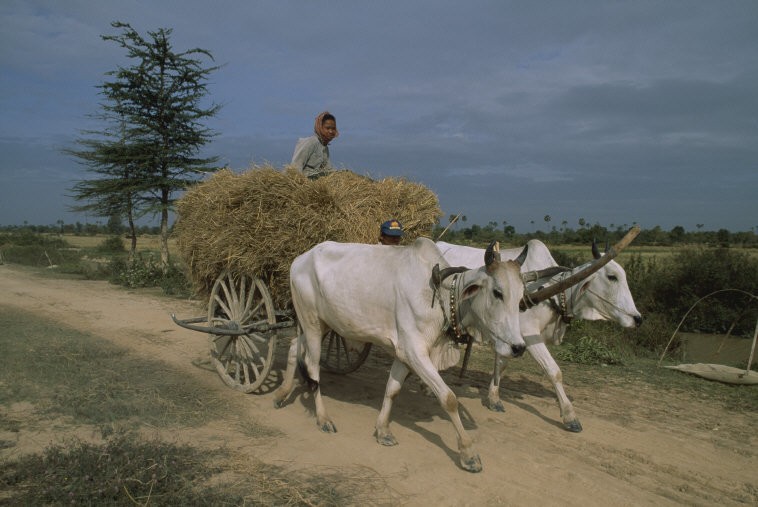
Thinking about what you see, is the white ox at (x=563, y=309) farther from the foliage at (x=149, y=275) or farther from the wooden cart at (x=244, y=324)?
the foliage at (x=149, y=275)

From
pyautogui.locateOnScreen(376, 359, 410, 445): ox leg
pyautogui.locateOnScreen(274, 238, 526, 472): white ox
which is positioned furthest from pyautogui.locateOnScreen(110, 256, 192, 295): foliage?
pyautogui.locateOnScreen(376, 359, 410, 445): ox leg

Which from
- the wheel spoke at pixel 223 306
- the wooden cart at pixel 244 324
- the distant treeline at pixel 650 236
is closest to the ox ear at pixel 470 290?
the wooden cart at pixel 244 324

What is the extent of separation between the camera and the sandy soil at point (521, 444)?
12.6ft

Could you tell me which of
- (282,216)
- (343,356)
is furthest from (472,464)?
(343,356)

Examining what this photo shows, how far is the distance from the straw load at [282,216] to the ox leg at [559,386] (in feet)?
6.20

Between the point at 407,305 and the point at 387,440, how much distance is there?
4.11 ft

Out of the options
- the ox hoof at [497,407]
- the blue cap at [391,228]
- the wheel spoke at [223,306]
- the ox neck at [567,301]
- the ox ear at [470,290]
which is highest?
the blue cap at [391,228]

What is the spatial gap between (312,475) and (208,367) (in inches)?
149

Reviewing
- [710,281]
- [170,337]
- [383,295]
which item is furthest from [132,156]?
[710,281]

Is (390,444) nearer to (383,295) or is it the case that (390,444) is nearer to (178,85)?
(383,295)

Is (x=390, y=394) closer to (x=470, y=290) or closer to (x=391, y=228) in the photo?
(x=470, y=290)

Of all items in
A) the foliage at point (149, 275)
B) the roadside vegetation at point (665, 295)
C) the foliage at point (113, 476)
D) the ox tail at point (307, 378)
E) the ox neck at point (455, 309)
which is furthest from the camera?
the foliage at point (149, 275)

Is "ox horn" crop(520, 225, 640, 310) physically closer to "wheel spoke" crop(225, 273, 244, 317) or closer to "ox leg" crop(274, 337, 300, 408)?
"ox leg" crop(274, 337, 300, 408)

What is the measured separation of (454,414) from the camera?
418 centimetres
